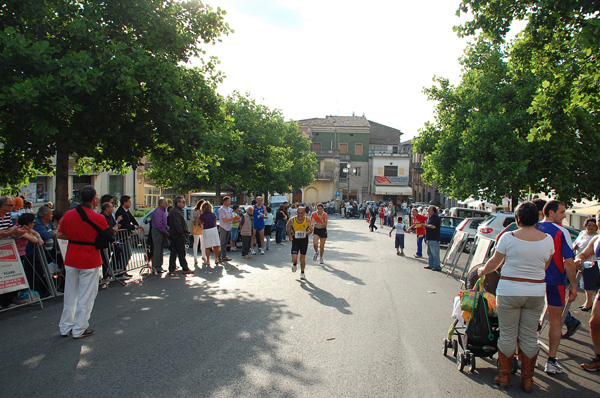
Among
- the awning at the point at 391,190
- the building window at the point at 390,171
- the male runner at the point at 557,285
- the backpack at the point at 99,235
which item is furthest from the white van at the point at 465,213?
the building window at the point at 390,171

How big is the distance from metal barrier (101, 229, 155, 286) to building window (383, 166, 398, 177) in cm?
6196

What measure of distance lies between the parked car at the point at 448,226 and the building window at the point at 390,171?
51.1m

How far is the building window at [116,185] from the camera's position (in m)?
30.6

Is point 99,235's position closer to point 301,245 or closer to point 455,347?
point 455,347

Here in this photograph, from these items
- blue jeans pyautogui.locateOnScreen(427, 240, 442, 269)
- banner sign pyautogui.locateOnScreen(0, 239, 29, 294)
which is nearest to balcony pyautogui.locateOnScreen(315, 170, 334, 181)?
blue jeans pyautogui.locateOnScreen(427, 240, 442, 269)

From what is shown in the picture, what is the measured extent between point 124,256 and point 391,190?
202 ft

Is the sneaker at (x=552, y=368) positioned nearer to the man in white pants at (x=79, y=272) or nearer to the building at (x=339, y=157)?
the man in white pants at (x=79, y=272)

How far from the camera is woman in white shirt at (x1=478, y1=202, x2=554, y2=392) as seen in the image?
4.44 meters

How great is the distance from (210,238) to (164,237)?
1670 mm

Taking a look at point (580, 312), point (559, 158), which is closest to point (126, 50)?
point (580, 312)

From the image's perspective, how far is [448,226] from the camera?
20.7 metres

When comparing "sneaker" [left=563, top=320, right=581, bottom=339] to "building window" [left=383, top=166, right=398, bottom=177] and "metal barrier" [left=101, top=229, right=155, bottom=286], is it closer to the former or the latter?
"metal barrier" [left=101, top=229, right=155, bottom=286]

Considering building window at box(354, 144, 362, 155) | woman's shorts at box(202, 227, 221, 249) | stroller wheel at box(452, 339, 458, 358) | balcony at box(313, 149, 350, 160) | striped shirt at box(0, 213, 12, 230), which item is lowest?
stroller wheel at box(452, 339, 458, 358)

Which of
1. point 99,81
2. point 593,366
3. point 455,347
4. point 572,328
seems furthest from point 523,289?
point 99,81
